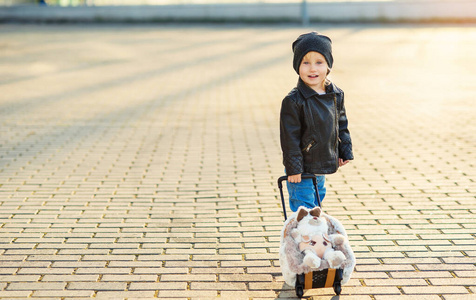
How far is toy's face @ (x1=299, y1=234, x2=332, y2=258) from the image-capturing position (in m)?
→ 3.29

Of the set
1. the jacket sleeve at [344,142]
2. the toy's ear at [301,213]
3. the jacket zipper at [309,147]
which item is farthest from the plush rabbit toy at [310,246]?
the jacket sleeve at [344,142]

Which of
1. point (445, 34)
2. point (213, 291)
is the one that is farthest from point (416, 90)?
point (445, 34)

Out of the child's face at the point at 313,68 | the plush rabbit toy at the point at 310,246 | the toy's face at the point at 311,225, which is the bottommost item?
the plush rabbit toy at the point at 310,246

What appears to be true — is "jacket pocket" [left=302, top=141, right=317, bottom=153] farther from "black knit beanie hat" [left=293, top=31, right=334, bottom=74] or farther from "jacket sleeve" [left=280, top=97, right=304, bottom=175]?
"black knit beanie hat" [left=293, top=31, right=334, bottom=74]

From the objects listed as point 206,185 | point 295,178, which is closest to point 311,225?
point 295,178

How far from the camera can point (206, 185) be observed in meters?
5.77

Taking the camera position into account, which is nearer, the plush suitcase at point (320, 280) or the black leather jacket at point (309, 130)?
the plush suitcase at point (320, 280)

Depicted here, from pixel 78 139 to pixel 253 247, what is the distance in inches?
169

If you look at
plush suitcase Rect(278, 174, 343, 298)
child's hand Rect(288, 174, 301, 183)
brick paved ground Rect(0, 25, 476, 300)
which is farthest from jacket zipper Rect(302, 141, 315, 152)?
brick paved ground Rect(0, 25, 476, 300)

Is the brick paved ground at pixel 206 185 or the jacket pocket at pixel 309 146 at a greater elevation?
the jacket pocket at pixel 309 146

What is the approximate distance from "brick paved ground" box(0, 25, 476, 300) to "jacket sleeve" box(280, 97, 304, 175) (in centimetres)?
78

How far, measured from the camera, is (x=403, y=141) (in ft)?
24.6

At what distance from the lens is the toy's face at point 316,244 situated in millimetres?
3295

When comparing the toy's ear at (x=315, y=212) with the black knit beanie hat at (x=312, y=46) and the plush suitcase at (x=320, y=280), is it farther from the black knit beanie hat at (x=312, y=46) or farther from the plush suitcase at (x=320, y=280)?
the black knit beanie hat at (x=312, y=46)
